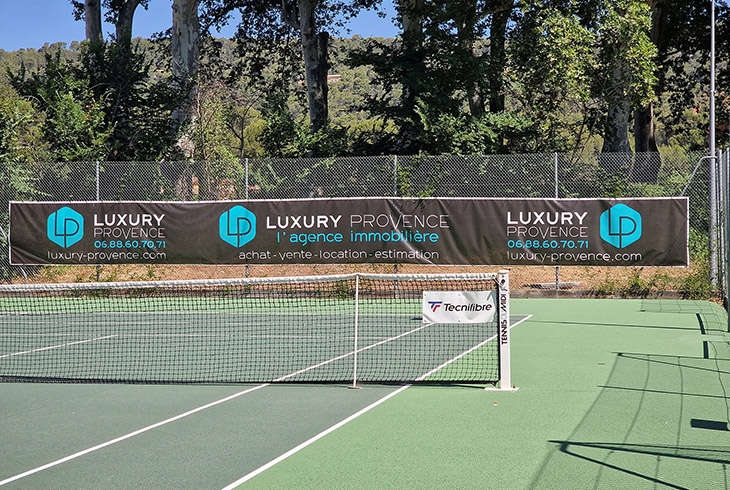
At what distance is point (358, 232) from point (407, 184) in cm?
154

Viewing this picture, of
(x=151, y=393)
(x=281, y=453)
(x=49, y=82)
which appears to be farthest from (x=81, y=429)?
(x=49, y=82)

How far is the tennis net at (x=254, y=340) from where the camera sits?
10156 mm

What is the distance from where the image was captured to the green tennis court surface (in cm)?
598

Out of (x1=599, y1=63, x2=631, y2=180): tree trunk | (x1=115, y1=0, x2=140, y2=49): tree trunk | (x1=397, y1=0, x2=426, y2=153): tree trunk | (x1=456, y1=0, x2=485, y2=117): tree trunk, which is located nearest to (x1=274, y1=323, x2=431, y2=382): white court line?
(x1=397, y1=0, x2=426, y2=153): tree trunk

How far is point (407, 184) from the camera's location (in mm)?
19000

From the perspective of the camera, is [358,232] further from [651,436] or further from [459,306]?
[651,436]

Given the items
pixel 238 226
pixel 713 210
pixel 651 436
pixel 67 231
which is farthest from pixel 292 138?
pixel 651 436

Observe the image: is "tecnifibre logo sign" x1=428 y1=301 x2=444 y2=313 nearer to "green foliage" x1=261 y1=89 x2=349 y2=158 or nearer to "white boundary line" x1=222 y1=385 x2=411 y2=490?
"white boundary line" x1=222 y1=385 x2=411 y2=490

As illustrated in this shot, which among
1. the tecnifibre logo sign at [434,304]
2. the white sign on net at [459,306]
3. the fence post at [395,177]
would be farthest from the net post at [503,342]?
the fence post at [395,177]

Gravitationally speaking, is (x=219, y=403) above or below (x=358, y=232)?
below

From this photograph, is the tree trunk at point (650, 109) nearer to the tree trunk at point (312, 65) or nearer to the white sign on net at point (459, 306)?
the tree trunk at point (312, 65)

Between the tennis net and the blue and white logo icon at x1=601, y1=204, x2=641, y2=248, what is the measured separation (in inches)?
113

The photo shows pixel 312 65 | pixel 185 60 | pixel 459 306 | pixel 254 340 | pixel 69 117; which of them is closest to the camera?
pixel 459 306

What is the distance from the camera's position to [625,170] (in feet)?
59.8
